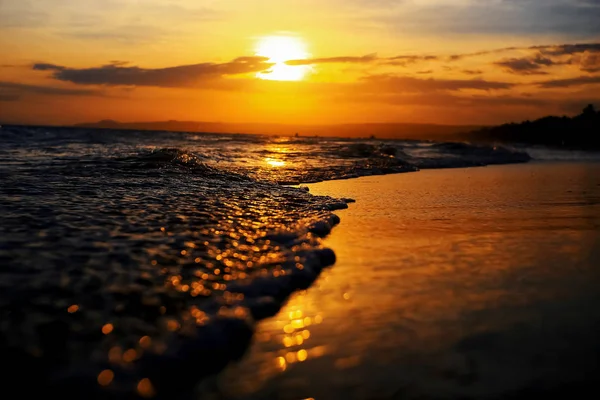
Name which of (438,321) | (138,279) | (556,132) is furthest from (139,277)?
(556,132)

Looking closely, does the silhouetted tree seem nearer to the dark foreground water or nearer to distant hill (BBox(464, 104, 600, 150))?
distant hill (BBox(464, 104, 600, 150))

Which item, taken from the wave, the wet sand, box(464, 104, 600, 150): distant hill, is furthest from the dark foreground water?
box(464, 104, 600, 150): distant hill

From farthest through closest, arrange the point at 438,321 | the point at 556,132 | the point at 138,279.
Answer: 1. the point at 556,132
2. the point at 138,279
3. the point at 438,321

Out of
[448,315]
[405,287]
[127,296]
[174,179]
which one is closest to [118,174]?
[174,179]

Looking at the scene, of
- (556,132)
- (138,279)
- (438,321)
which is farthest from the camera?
(556,132)

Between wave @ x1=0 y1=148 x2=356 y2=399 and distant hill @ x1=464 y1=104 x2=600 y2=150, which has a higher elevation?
distant hill @ x1=464 y1=104 x2=600 y2=150

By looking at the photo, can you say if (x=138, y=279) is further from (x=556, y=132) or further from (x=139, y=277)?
(x=556, y=132)

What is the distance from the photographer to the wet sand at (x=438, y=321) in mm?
2889

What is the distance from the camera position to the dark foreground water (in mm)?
3084

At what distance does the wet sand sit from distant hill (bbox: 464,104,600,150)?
4483 cm

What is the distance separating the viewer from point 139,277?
14.5 feet

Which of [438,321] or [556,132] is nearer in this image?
[438,321]

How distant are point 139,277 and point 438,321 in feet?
8.23

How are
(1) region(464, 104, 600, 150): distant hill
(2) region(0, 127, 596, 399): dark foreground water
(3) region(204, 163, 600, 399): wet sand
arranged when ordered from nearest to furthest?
(3) region(204, 163, 600, 399): wet sand → (2) region(0, 127, 596, 399): dark foreground water → (1) region(464, 104, 600, 150): distant hill
